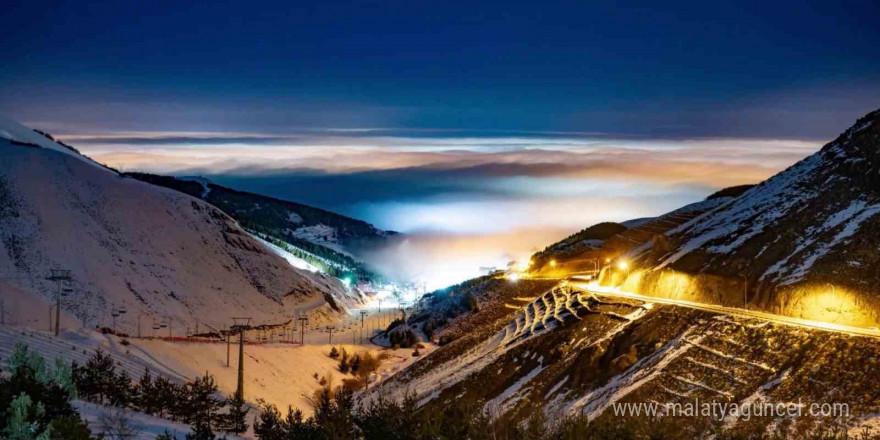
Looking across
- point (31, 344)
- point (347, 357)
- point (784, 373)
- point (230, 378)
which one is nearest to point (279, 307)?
point (347, 357)

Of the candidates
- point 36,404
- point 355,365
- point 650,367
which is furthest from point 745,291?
point 355,365

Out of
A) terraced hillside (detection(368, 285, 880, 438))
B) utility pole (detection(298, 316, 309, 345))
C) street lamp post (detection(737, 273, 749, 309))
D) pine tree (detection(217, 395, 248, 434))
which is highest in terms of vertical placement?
street lamp post (detection(737, 273, 749, 309))

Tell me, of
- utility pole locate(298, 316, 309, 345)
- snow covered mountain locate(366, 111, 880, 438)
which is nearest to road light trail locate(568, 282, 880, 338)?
snow covered mountain locate(366, 111, 880, 438)

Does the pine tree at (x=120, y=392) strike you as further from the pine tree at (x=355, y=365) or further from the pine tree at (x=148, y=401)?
the pine tree at (x=355, y=365)

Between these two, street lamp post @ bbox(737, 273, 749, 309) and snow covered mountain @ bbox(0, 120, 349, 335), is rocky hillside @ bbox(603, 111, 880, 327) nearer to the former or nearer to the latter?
street lamp post @ bbox(737, 273, 749, 309)

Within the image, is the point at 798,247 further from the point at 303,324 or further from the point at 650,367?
the point at 303,324

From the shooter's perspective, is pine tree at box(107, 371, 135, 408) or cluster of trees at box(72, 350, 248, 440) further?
pine tree at box(107, 371, 135, 408)

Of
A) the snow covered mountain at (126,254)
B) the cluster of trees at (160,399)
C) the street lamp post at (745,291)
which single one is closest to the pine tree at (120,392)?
the cluster of trees at (160,399)
